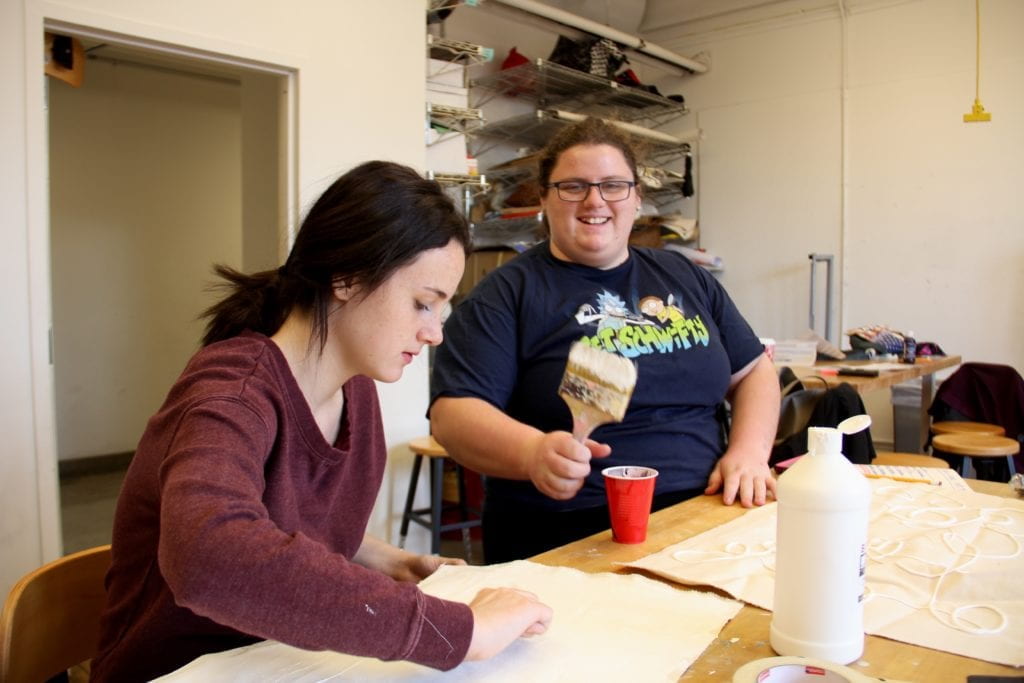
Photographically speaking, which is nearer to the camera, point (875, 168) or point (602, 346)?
point (602, 346)

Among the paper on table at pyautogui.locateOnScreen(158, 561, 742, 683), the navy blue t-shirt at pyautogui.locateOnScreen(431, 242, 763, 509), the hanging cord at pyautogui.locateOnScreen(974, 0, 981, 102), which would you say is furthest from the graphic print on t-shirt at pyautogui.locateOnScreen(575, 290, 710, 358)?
the hanging cord at pyautogui.locateOnScreen(974, 0, 981, 102)

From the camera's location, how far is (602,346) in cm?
155

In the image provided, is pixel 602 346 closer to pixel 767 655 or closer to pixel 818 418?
pixel 767 655

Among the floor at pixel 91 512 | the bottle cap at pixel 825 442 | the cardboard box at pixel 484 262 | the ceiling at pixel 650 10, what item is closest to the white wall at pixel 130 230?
the floor at pixel 91 512

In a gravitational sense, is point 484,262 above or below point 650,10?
below

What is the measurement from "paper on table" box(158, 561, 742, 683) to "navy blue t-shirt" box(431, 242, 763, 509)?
0.48 m

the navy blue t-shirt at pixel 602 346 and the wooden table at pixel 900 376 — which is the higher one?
the navy blue t-shirt at pixel 602 346

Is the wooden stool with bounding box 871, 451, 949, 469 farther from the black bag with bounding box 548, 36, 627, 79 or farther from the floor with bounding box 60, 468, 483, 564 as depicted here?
the black bag with bounding box 548, 36, 627, 79

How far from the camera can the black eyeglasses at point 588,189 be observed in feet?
5.32

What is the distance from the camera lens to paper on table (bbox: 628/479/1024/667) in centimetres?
87

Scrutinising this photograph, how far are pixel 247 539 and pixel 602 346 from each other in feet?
3.18

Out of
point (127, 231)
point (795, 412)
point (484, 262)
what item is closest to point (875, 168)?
point (484, 262)

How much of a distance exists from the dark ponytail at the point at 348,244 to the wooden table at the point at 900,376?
87.3 inches

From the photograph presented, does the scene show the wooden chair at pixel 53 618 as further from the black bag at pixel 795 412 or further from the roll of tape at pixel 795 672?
the black bag at pixel 795 412
